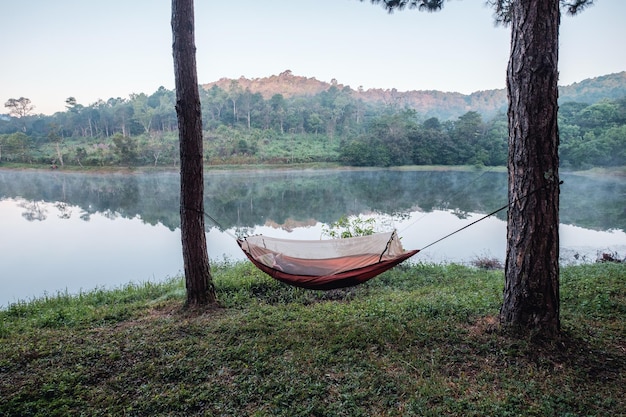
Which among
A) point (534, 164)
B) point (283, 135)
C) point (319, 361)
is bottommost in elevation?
point (319, 361)

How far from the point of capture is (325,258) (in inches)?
98.0

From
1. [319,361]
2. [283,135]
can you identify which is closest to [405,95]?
[283,135]

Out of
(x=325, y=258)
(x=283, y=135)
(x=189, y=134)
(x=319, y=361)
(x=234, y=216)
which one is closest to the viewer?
(x=319, y=361)

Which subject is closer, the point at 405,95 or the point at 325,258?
the point at 325,258

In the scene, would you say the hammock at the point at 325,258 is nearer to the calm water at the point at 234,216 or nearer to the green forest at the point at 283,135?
the calm water at the point at 234,216

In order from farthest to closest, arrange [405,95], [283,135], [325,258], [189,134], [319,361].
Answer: [405,95] → [283,135] → [325,258] → [189,134] → [319,361]

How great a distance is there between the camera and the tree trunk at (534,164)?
1591mm

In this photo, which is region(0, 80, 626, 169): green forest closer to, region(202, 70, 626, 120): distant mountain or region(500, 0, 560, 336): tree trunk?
region(202, 70, 626, 120): distant mountain

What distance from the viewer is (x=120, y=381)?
1446 millimetres

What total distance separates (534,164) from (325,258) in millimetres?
1392

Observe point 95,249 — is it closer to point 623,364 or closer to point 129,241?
point 129,241

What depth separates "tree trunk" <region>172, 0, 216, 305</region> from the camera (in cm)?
222

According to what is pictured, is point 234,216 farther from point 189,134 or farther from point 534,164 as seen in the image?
point 534,164

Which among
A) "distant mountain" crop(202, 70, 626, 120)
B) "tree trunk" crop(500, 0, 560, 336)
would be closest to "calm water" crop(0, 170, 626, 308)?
"tree trunk" crop(500, 0, 560, 336)
